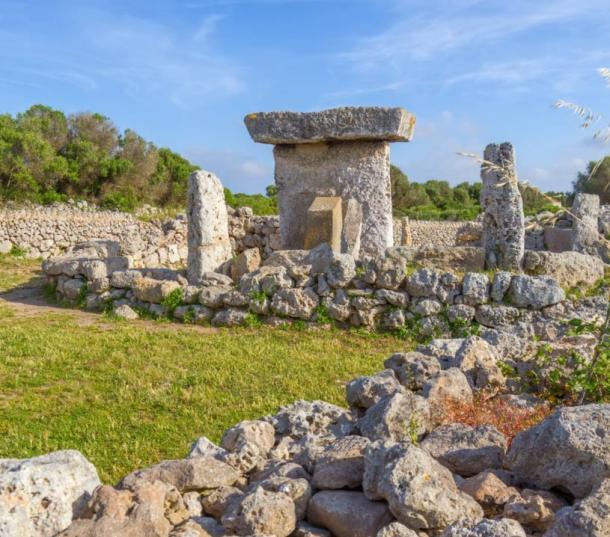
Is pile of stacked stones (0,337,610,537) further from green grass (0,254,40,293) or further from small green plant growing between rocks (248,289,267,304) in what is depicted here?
green grass (0,254,40,293)

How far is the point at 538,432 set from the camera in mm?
3191

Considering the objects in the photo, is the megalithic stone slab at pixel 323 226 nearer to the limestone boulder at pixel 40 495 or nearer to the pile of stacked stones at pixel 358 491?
the pile of stacked stones at pixel 358 491

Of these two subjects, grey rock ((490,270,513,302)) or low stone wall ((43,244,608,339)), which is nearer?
low stone wall ((43,244,608,339))

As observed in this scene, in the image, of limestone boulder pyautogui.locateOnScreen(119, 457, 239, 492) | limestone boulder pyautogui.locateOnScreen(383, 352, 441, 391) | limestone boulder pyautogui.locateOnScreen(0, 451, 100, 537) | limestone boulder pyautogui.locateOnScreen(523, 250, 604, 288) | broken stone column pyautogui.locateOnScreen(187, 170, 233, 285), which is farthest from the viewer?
broken stone column pyautogui.locateOnScreen(187, 170, 233, 285)

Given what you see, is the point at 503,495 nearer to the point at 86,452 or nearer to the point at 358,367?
the point at 86,452

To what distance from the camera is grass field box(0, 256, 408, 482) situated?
5.64m

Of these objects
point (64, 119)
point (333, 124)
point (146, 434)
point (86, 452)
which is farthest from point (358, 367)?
point (64, 119)

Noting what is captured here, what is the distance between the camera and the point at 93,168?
3478 centimetres

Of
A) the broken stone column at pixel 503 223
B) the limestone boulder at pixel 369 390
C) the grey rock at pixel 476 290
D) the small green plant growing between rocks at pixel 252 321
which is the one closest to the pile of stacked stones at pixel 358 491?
the limestone boulder at pixel 369 390

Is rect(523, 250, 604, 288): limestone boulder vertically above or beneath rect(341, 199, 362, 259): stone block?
beneath

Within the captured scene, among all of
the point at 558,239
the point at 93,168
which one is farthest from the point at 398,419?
the point at 93,168

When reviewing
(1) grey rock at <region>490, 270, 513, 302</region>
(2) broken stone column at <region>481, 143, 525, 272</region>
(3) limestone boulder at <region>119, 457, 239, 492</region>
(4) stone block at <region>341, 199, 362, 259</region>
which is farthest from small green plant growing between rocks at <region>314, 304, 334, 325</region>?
(3) limestone boulder at <region>119, 457, 239, 492</region>

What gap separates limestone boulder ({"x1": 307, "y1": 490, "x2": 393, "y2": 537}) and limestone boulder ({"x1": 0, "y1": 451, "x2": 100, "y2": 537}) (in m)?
1.07

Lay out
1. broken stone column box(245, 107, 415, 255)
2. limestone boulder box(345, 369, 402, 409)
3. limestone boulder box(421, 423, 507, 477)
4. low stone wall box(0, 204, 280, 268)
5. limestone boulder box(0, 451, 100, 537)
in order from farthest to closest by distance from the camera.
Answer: low stone wall box(0, 204, 280, 268) → broken stone column box(245, 107, 415, 255) → limestone boulder box(345, 369, 402, 409) → limestone boulder box(421, 423, 507, 477) → limestone boulder box(0, 451, 100, 537)
